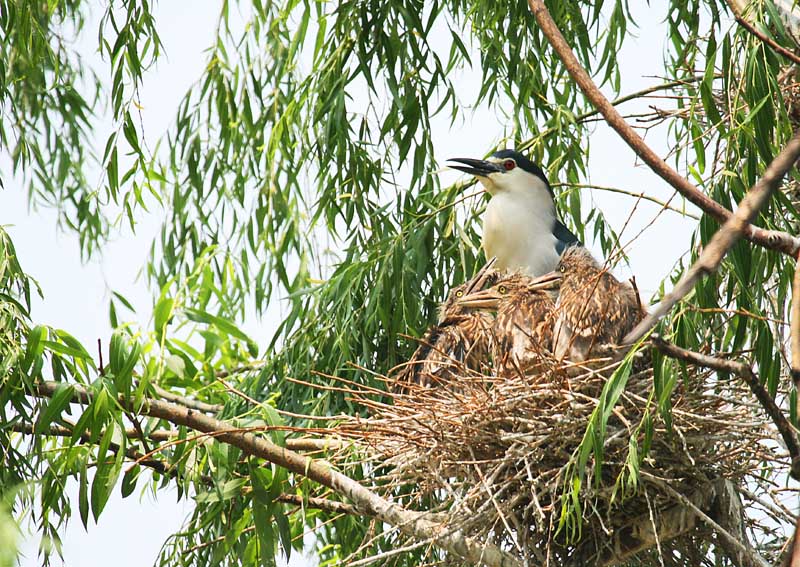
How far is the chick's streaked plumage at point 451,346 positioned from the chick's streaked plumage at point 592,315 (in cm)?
25

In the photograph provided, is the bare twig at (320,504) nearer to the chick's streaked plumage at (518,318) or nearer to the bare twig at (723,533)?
the chick's streaked plumage at (518,318)

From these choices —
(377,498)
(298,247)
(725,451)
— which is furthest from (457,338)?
(298,247)

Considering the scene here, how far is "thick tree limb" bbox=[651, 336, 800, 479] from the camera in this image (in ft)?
6.48

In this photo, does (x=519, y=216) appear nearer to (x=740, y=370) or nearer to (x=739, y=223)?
(x=740, y=370)

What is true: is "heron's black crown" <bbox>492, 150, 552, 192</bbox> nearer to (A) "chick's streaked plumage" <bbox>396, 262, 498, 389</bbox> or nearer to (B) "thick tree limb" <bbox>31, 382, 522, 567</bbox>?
(A) "chick's streaked plumage" <bbox>396, 262, 498, 389</bbox>

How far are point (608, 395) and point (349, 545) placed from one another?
4.99ft

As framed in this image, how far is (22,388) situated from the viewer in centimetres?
274

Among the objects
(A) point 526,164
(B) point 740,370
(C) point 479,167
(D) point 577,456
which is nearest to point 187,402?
(C) point 479,167

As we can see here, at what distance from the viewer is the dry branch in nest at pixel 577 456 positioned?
116 inches

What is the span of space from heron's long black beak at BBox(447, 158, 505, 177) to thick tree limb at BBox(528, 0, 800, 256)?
190 centimetres

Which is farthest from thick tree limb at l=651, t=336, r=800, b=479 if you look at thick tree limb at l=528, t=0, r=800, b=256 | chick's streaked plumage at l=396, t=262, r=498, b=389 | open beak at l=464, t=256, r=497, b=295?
open beak at l=464, t=256, r=497, b=295

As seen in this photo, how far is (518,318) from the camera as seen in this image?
3.45 meters

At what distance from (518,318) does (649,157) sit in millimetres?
1531

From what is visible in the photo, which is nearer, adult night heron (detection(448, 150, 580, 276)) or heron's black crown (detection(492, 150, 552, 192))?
adult night heron (detection(448, 150, 580, 276))
